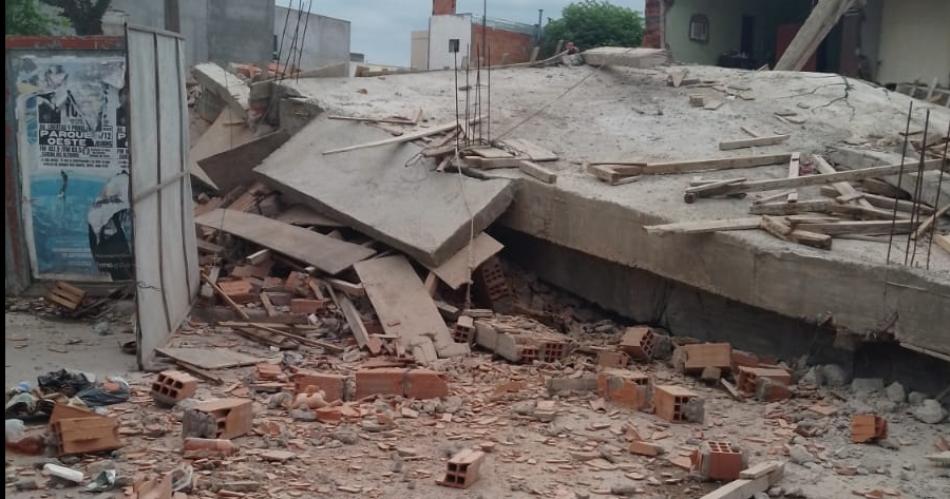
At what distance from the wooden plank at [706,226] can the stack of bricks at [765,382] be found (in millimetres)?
1116

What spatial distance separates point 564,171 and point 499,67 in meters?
6.34

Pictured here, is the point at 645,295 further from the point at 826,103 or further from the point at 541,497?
the point at 826,103

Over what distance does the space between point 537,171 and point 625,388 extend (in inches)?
128

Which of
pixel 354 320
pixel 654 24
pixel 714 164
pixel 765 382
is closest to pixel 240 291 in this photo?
pixel 354 320

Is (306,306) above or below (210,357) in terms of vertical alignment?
above

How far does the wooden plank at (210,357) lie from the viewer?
6.94 meters

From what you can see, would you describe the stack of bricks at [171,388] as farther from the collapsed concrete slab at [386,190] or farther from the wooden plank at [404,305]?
the collapsed concrete slab at [386,190]

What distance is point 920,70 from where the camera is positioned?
18.1 meters

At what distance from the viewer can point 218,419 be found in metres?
5.44

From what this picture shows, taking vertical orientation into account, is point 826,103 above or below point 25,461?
above

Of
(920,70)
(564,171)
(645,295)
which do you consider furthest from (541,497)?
(920,70)

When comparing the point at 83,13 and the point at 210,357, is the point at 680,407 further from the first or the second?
the point at 83,13

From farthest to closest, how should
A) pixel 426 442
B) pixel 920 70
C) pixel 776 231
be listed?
pixel 920 70 < pixel 776 231 < pixel 426 442

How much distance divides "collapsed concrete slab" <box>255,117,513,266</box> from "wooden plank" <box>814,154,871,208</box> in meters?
2.96
